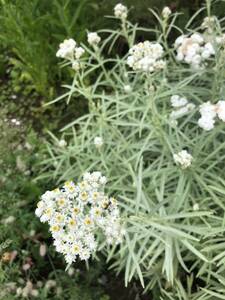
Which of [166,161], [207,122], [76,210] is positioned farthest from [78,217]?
[166,161]

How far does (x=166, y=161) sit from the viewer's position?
97.0 inches

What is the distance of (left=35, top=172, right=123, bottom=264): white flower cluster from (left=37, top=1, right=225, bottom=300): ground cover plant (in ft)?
0.22

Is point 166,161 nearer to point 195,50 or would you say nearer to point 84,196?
point 195,50

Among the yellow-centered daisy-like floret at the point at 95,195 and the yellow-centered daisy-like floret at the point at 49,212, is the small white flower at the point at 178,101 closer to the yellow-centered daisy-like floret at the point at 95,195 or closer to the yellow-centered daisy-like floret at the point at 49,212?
the yellow-centered daisy-like floret at the point at 95,195

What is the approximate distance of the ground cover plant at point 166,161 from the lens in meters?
2.00

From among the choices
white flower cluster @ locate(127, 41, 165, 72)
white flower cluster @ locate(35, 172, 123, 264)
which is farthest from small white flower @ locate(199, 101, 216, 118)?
white flower cluster @ locate(35, 172, 123, 264)

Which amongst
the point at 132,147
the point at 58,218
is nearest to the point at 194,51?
the point at 132,147

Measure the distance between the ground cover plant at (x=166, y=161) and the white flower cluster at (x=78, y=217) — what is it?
0.22 ft

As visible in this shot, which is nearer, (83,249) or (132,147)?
(83,249)

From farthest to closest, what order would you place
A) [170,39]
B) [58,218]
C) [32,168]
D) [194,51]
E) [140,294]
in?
[170,39], [32,168], [140,294], [194,51], [58,218]

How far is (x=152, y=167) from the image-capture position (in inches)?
96.3

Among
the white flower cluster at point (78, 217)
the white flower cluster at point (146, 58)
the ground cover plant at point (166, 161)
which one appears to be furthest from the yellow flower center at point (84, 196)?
the white flower cluster at point (146, 58)

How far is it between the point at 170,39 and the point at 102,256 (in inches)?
66.3

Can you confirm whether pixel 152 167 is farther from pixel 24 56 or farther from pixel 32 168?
pixel 24 56
